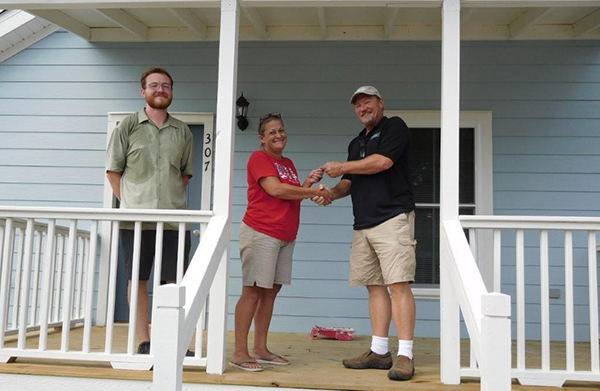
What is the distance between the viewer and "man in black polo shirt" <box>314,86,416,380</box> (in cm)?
Answer: 317

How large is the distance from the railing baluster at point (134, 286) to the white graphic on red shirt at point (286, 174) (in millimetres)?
822

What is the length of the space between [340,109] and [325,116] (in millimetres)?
138

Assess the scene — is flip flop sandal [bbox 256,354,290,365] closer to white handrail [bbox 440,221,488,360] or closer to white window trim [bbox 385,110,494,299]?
white handrail [bbox 440,221,488,360]

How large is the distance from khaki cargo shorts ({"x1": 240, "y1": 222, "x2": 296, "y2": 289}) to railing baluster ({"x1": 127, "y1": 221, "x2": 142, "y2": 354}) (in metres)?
0.56

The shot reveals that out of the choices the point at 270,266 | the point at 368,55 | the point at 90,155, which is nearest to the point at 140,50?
the point at 90,155

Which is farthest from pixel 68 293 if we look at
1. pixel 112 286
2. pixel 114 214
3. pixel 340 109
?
pixel 340 109

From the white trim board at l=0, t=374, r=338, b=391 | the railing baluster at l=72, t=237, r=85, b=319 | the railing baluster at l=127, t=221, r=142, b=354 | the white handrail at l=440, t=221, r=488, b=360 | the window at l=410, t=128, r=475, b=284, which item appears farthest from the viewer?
the window at l=410, t=128, r=475, b=284

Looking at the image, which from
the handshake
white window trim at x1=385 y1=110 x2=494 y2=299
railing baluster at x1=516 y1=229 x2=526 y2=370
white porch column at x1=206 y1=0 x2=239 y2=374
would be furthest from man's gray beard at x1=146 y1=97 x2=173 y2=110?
white window trim at x1=385 y1=110 x2=494 y2=299

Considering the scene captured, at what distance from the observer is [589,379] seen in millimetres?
3062

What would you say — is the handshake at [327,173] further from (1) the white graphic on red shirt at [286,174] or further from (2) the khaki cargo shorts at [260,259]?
(2) the khaki cargo shorts at [260,259]

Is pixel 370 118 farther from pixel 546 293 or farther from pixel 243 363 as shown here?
pixel 243 363

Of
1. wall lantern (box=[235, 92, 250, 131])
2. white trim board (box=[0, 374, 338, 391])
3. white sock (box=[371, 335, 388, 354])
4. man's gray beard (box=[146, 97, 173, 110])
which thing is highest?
wall lantern (box=[235, 92, 250, 131])

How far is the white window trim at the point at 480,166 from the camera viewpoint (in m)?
4.80

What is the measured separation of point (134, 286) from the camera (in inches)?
125
